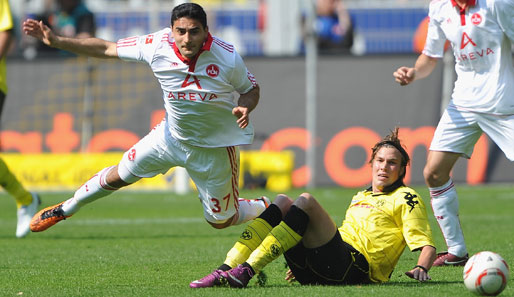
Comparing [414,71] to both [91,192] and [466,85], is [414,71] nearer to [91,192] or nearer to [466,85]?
[466,85]

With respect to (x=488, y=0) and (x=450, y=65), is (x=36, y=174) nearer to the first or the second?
(x=450, y=65)

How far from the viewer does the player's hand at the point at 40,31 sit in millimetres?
7242

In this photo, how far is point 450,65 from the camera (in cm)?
1694

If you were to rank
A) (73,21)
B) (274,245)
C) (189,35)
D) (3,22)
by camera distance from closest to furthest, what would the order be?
(274,245) → (189,35) → (3,22) → (73,21)

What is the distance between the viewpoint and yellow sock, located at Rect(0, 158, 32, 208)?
993 cm

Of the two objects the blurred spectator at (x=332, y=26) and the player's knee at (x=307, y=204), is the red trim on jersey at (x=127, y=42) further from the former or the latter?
the blurred spectator at (x=332, y=26)

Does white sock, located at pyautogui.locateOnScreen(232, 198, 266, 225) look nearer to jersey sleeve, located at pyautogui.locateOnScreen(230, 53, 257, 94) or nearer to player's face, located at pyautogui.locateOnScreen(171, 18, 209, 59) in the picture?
jersey sleeve, located at pyautogui.locateOnScreen(230, 53, 257, 94)

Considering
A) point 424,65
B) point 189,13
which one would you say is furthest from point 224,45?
point 424,65

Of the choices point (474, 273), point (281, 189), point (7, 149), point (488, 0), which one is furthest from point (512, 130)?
point (7, 149)

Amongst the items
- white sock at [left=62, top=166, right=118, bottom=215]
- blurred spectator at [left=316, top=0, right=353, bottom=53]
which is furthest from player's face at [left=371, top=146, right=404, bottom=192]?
blurred spectator at [left=316, top=0, right=353, bottom=53]

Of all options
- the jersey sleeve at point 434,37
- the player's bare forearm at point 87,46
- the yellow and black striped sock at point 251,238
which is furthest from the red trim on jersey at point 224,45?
the jersey sleeve at point 434,37

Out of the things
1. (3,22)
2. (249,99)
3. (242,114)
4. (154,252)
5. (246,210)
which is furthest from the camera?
(3,22)

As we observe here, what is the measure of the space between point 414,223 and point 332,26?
44.3 ft

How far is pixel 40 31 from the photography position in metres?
7.28
